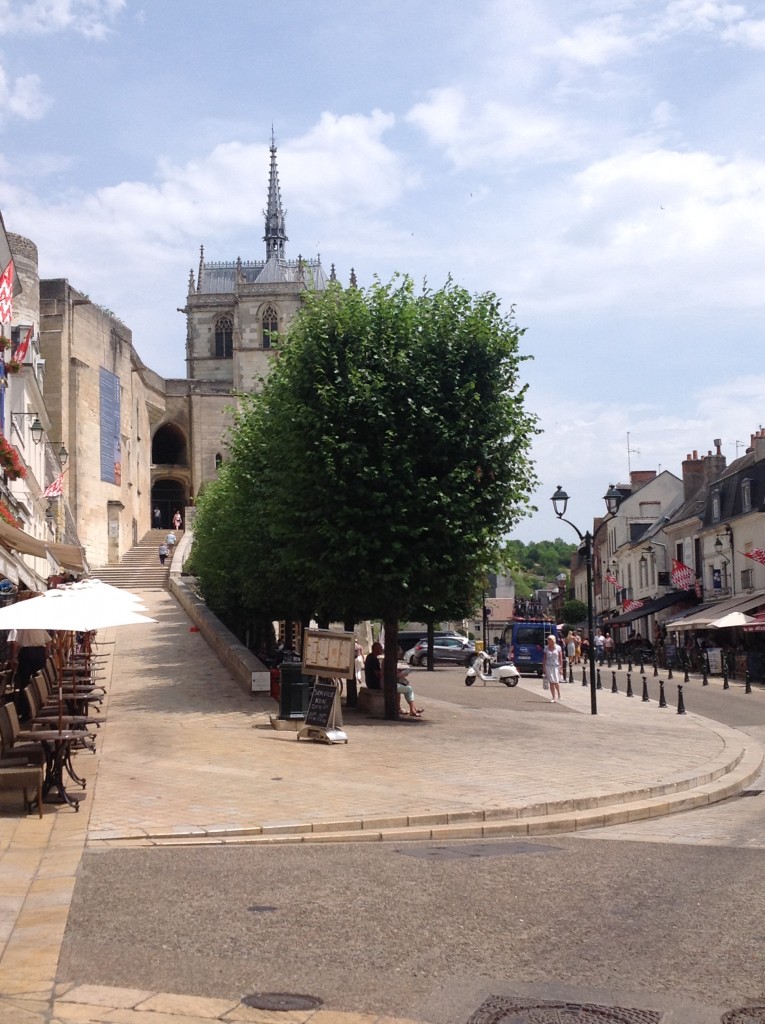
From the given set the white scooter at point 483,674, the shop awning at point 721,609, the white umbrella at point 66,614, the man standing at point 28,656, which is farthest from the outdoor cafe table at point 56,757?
the shop awning at point 721,609

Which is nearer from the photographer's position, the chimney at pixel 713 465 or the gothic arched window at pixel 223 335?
the chimney at pixel 713 465

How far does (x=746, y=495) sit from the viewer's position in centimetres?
4591

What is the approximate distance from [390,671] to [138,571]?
3213 centimetres

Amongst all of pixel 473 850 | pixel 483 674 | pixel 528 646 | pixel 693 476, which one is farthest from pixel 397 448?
pixel 693 476

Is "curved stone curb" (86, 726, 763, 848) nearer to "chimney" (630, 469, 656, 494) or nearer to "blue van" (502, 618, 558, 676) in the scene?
"blue van" (502, 618, 558, 676)

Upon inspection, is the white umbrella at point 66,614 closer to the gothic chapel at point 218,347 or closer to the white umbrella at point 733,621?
the white umbrella at point 733,621

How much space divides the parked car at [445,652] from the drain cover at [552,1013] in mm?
39306

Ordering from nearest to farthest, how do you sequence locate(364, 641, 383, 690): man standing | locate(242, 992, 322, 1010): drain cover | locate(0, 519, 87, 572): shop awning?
locate(242, 992, 322, 1010): drain cover
locate(0, 519, 87, 572): shop awning
locate(364, 641, 383, 690): man standing

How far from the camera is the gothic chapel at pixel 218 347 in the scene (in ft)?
262

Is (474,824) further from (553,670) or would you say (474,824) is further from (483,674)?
(483,674)

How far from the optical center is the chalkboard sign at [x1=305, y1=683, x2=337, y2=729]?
51.5ft

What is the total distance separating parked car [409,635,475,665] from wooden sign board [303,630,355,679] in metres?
28.0

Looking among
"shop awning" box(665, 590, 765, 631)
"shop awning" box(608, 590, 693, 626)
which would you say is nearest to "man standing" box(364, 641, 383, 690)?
"shop awning" box(665, 590, 765, 631)

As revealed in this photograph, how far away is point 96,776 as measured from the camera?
39.4ft
